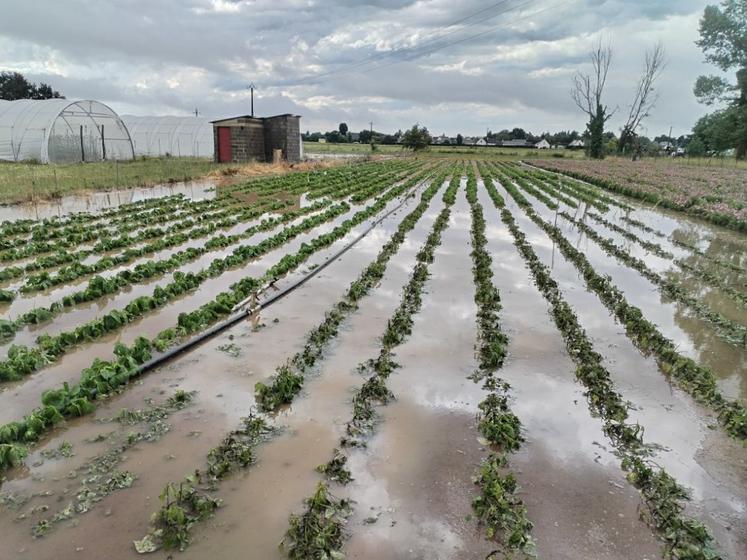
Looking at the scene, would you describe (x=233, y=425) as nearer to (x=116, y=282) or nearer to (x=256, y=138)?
(x=116, y=282)

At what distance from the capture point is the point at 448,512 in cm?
Result: 362

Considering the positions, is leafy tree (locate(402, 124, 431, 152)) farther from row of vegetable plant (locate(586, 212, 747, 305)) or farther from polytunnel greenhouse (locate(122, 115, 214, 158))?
row of vegetable plant (locate(586, 212, 747, 305))

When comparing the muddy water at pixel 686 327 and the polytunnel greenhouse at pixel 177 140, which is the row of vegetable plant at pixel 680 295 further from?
the polytunnel greenhouse at pixel 177 140

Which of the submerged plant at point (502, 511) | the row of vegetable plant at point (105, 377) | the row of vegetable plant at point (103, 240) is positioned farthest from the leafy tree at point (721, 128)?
the submerged plant at point (502, 511)

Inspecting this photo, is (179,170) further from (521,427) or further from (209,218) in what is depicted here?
(521,427)

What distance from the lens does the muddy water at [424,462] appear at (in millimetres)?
3363

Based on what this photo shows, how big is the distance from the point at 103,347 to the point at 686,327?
8.08 meters

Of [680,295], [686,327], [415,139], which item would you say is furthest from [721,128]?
[686,327]

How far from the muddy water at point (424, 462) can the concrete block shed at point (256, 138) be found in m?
30.6

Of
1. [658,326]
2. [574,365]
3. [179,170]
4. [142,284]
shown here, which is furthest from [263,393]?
[179,170]

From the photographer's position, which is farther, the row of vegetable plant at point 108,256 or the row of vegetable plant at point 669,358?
the row of vegetable plant at point 108,256

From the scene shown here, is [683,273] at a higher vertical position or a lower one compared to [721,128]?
lower

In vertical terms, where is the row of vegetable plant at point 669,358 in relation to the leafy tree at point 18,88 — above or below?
below

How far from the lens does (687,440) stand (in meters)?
4.68
